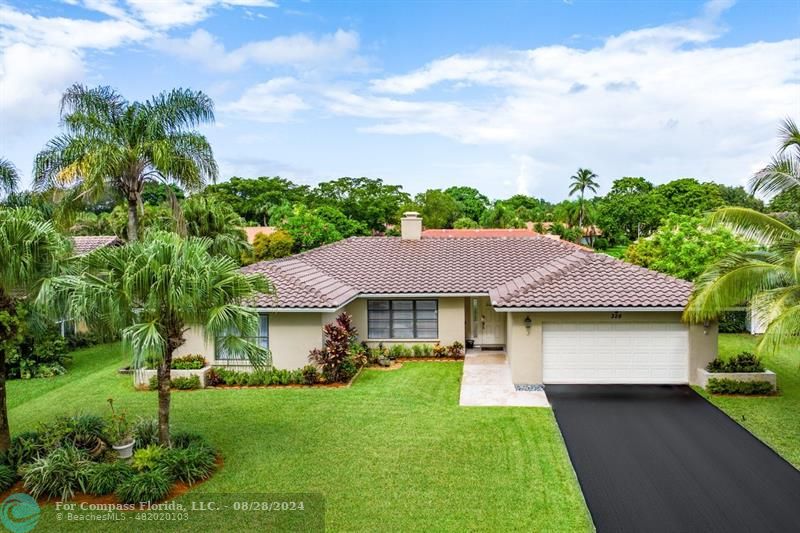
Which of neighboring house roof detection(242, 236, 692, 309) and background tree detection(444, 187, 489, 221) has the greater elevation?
background tree detection(444, 187, 489, 221)

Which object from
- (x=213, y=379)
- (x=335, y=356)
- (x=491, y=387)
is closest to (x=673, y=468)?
(x=491, y=387)

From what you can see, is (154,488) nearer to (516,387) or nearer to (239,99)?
(516,387)

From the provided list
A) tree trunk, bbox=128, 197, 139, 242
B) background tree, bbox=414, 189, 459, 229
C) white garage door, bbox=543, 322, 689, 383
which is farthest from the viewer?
background tree, bbox=414, 189, 459, 229

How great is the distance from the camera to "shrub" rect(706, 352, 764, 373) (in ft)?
49.3

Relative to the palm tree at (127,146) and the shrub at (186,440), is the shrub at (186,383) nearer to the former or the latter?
the palm tree at (127,146)

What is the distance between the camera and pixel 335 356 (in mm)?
16219

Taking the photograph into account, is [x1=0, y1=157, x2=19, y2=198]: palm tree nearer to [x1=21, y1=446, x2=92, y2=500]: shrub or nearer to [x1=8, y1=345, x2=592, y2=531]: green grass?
[x1=8, y1=345, x2=592, y2=531]: green grass

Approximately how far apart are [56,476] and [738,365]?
16011 mm

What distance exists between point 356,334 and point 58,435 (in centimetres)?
1023

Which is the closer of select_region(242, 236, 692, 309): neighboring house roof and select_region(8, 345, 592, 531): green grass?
select_region(8, 345, 592, 531): green grass

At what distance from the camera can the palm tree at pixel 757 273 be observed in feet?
37.6

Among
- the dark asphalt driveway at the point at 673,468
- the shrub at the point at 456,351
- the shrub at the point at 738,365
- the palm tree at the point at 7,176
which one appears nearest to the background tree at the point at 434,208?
the shrub at the point at 456,351

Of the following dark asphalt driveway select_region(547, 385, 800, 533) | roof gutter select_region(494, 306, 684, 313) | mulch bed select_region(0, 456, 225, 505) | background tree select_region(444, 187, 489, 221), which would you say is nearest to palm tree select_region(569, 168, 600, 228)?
background tree select_region(444, 187, 489, 221)

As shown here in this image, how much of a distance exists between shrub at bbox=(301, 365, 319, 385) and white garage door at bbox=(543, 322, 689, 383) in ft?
21.6
